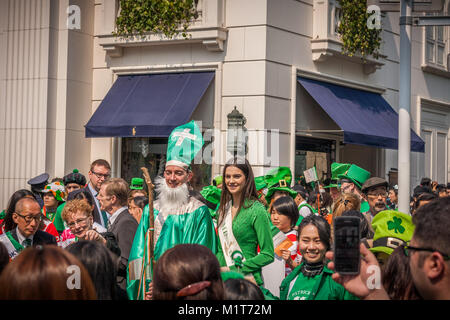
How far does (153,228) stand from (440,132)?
15.2 metres

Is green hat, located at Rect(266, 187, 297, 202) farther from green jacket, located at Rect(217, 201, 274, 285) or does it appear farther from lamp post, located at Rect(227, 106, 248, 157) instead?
lamp post, located at Rect(227, 106, 248, 157)

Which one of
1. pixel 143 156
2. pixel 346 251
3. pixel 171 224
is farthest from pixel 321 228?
pixel 143 156

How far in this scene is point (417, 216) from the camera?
263cm

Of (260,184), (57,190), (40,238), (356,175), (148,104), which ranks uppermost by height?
(148,104)

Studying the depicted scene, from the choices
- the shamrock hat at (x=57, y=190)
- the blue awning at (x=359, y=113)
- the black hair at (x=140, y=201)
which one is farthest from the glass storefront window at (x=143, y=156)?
the black hair at (x=140, y=201)

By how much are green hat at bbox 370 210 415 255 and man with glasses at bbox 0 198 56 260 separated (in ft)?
9.17

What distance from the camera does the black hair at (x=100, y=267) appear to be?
3.27 metres

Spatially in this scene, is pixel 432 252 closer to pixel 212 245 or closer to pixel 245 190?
pixel 212 245

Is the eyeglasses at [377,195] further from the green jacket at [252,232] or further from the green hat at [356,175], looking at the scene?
the green jacket at [252,232]

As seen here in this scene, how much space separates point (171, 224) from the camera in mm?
5102

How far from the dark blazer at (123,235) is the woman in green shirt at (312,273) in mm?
1462

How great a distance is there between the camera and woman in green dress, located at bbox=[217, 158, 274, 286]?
5.04 meters

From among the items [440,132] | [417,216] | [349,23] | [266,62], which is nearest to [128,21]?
[266,62]

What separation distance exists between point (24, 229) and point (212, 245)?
64.9 inches
